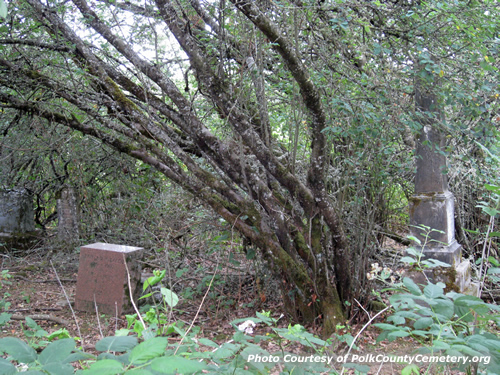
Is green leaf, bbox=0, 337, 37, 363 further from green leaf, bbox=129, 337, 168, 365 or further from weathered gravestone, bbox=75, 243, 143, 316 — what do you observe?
weathered gravestone, bbox=75, 243, 143, 316

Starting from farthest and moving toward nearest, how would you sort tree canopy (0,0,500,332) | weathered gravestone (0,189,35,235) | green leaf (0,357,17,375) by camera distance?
weathered gravestone (0,189,35,235)
tree canopy (0,0,500,332)
green leaf (0,357,17,375)

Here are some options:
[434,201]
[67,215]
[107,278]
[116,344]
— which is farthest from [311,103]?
[67,215]

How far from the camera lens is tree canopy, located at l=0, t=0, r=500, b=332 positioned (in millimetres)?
3545

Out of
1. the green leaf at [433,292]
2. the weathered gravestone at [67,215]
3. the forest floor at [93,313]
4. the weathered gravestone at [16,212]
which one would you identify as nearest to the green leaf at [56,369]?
the green leaf at [433,292]

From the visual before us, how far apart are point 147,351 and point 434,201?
12.2 ft

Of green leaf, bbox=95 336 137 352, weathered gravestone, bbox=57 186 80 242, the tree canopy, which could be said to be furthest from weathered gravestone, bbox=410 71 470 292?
weathered gravestone, bbox=57 186 80 242

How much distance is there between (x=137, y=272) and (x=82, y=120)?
10.5 feet

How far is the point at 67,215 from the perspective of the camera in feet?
24.5

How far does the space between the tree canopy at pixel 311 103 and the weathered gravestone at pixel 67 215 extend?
113 inches

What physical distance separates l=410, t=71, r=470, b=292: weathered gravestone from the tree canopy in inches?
7.0

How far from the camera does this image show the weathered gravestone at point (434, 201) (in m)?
3.81

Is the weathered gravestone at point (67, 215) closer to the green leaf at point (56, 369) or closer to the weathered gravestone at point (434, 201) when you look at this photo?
the weathered gravestone at point (434, 201)

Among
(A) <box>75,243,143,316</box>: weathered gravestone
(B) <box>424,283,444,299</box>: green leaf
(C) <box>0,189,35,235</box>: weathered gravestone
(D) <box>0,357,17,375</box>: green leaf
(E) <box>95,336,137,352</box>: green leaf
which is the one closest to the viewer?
(D) <box>0,357,17,375</box>: green leaf

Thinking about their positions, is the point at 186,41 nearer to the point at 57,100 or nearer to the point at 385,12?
the point at 385,12
